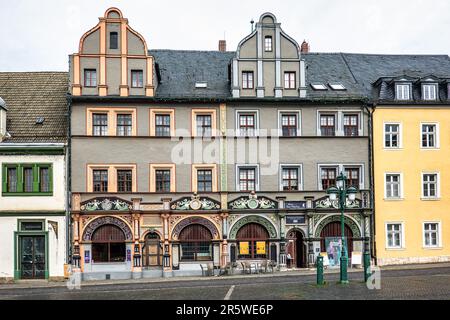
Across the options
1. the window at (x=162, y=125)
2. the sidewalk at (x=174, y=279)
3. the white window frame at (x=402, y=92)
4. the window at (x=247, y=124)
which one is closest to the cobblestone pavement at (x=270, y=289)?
the sidewalk at (x=174, y=279)

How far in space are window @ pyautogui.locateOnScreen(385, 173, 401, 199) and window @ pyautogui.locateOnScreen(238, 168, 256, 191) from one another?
8321 mm

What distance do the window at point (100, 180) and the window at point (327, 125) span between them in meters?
13.2

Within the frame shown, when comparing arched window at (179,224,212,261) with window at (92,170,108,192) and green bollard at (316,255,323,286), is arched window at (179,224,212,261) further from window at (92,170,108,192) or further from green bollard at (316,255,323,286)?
green bollard at (316,255,323,286)

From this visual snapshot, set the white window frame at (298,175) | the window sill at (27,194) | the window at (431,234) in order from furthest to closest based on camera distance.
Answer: the window at (431,234)
the white window frame at (298,175)
the window sill at (27,194)

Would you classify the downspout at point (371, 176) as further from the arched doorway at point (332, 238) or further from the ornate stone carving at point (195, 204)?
the ornate stone carving at point (195, 204)

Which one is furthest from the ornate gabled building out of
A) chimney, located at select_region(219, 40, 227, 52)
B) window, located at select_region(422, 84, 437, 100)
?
chimney, located at select_region(219, 40, 227, 52)

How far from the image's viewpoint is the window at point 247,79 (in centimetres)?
3781

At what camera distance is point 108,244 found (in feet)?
118

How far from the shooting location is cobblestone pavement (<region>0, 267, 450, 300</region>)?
23.8 meters

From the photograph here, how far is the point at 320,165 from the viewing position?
3759cm

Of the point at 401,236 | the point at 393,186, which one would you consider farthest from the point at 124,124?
the point at 401,236

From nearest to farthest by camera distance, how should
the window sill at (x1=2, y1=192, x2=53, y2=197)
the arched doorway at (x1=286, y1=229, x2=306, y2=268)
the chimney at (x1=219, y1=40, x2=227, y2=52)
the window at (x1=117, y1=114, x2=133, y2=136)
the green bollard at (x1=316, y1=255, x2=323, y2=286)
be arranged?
the green bollard at (x1=316, y1=255, x2=323, y2=286) < the window sill at (x1=2, y1=192, x2=53, y2=197) < the window at (x1=117, y1=114, x2=133, y2=136) < the arched doorway at (x1=286, y1=229, x2=306, y2=268) < the chimney at (x1=219, y1=40, x2=227, y2=52)

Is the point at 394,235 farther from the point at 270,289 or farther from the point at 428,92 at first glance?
the point at 270,289

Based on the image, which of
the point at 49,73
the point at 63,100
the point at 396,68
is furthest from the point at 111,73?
the point at 396,68
